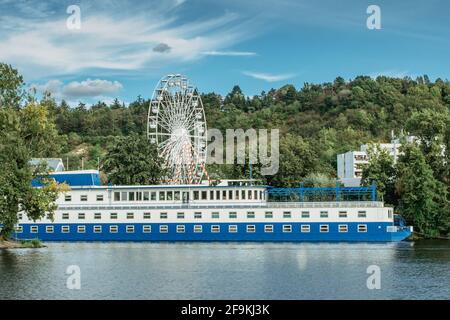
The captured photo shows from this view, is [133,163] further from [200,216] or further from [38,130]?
[38,130]

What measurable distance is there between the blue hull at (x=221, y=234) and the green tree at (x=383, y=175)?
462 inches

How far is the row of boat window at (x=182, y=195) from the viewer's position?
227 ft

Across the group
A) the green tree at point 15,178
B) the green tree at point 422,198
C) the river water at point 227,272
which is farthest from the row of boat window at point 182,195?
the green tree at point 422,198

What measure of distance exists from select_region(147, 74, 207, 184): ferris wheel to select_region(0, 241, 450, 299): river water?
63.4 ft

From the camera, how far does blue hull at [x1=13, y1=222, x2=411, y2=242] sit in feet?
218

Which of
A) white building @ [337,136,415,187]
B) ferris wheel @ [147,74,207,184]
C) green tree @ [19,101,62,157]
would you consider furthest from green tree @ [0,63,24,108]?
white building @ [337,136,415,187]

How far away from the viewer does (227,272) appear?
1735 inches

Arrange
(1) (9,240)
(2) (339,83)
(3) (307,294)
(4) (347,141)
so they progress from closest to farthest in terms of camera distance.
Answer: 1. (3) (307,294)
2. (1) (9,240)
3. (4) (347,141)
4. (2) (339,83)

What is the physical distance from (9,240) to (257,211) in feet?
75.0

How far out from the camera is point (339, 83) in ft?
599

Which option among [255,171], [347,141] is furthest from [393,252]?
[347,141]

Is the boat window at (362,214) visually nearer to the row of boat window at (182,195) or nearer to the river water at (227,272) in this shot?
the river water at (227,272)
